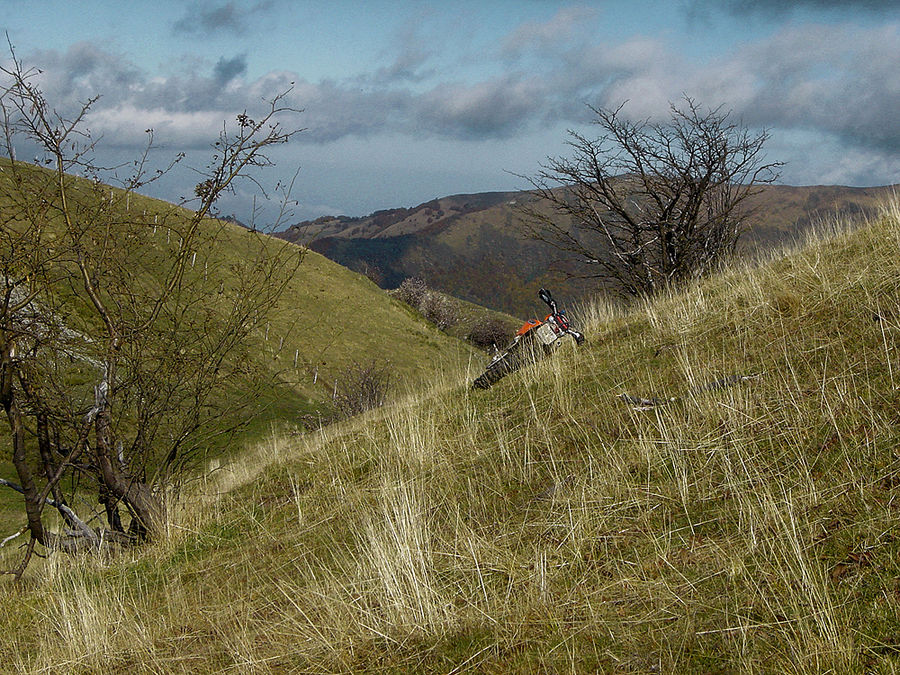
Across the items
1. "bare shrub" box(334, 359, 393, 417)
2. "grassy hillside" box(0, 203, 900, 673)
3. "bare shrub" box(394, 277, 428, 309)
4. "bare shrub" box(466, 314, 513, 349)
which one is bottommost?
"bare shrub" box(466, 314, 513, 349)

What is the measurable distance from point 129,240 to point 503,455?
513cm

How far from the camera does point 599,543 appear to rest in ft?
11.5

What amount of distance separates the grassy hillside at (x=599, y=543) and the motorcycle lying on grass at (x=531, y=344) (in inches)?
76.8

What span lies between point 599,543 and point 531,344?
18.2 ft

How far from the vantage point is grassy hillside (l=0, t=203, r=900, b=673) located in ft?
8.84

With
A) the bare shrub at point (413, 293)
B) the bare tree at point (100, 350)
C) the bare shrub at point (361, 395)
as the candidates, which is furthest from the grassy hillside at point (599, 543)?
the bare shrub at point (413, 293)

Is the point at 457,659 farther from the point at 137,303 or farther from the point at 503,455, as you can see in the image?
the point at 137,303

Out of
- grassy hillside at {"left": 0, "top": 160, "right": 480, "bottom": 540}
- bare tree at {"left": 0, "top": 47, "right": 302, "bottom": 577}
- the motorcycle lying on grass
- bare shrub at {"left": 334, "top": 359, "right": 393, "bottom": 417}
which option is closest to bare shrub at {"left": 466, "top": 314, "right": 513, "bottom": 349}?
grassy hillside at {"left": 0, "top": 160, "right": 480, "bottom": 540}

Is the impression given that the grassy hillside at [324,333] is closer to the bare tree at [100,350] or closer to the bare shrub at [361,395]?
the bare shrub at [361,395]

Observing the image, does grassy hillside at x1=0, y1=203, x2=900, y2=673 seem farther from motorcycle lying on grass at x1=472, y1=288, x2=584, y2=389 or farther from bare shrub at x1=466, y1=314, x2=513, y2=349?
bare shrub at x1=466, y1=314, x2=513, y2=349

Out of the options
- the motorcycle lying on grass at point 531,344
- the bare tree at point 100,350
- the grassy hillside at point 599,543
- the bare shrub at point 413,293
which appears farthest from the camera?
the bare shrub at point 413,293

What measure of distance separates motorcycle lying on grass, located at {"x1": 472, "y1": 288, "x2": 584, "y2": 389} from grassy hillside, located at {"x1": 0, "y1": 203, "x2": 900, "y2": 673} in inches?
76.8

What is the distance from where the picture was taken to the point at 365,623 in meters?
3.27

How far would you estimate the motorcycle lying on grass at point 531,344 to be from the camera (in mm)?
8930
